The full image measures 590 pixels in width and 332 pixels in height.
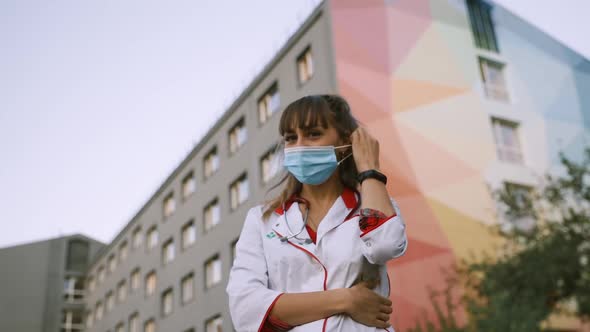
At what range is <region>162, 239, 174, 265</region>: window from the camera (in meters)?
31.6

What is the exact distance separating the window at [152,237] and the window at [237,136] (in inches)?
383

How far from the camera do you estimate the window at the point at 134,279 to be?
35.4m

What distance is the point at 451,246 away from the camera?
18359 mm

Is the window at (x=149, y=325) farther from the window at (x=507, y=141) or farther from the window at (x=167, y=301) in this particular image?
the window at (x=507, y=141)

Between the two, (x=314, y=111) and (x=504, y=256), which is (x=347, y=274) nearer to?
(x=314, y=111)

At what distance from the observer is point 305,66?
72.7ft

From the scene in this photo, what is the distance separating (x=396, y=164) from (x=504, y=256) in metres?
4.32

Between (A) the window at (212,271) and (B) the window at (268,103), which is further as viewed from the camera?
(A) the window at (212,271)

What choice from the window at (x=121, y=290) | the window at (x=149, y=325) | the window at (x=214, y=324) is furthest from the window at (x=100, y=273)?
the window at (x=214, y=324)

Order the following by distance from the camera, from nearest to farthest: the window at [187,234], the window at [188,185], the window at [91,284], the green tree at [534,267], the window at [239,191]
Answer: the green tree at [534,267]
the window at [239,191]
the window at [187,234]
the window at [188,185]
the window at [91,284]

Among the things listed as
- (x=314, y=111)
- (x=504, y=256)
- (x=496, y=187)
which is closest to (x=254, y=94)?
(x=496, y=187)

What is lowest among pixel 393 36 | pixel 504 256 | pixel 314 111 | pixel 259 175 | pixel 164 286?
pixel 314 111

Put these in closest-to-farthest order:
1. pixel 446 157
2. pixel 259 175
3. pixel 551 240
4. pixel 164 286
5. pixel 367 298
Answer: pixel 367 298 → pixel 551 240 → pixel 446 157 → pixel 259 175 → pixel 164 286

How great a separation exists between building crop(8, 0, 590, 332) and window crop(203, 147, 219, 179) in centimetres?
10
